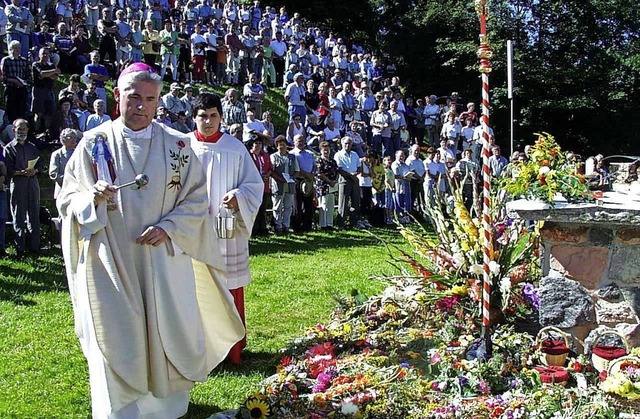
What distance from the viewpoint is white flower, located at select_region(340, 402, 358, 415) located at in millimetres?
5047

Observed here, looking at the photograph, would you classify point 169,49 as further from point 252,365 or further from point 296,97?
point 252,365

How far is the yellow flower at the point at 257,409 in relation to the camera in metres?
5.02

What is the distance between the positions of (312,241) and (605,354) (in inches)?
335

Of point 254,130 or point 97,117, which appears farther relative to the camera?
point 254,130

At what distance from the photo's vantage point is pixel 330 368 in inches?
226

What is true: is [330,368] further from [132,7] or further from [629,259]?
[132,7]

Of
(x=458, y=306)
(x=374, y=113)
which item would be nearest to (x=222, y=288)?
(x=458, y=306)

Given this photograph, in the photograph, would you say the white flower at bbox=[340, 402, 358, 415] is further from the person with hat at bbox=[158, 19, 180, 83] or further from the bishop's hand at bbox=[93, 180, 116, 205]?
the person with hat at bbox=[158, 19, 180, 83]

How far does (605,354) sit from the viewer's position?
5250 mm

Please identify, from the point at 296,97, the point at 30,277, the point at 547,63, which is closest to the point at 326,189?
the point at 296,97

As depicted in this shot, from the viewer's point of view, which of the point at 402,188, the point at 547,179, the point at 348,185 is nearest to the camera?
the point at 547,179

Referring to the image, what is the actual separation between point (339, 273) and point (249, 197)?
14.3 feet

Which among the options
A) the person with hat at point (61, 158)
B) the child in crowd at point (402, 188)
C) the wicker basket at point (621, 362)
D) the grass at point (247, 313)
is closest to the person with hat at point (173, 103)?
the grass at point (247, 313)

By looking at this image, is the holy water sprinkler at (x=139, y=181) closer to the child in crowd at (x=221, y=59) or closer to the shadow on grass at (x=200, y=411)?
the shadow on grass at (x=200, y=411)
